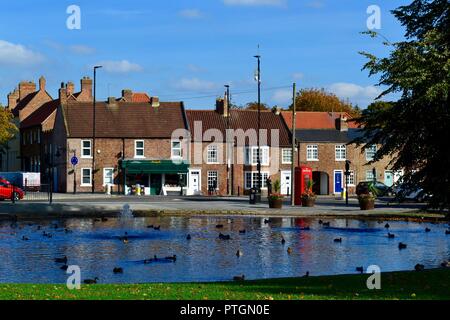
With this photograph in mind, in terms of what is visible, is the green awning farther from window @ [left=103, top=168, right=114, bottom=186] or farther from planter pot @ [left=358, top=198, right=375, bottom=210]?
planter pot @ [left=358, top=198, right=375, bottom=210]

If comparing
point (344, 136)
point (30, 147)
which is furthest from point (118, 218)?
point (30, 147)

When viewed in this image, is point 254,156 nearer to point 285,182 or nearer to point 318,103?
point 285,182

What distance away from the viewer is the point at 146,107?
80.4 meters

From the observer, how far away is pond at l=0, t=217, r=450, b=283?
69.7ft

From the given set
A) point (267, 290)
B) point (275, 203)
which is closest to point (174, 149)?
point (275, 203)

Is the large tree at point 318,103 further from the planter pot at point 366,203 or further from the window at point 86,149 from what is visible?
the planter pot at point 366,203

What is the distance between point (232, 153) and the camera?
77.6m

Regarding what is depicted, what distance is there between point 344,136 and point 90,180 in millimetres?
26976

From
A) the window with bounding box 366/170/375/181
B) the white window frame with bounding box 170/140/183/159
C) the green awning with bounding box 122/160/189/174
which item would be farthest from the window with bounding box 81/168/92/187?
the window with bounding box 366/170/375/181

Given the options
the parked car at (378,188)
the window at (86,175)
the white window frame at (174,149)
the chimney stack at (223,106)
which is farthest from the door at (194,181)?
the parked car at (378,188)

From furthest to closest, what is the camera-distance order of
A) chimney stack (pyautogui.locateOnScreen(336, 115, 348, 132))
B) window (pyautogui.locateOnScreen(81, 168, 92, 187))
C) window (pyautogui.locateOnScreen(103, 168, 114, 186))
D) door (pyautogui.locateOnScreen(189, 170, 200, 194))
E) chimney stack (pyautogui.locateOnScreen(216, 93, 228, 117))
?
chimney stack (pyautogui.locateOnScreen(336, 115, 348, 132)) < chimney stack (pyautogui.locateOnScreen(216, 93, 228, 117)) < door (pyautogui.locateOnScreen(189, 170, 200, 194)) < window (pyautogui.locateOnScreen(103, 168, 114, 186)) < window (pyautogui.locateOnScreen(81, 168, 92, 187))

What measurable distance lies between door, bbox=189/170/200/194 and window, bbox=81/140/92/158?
10.2 metres
